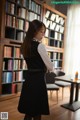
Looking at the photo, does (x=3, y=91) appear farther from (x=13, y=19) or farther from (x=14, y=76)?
(x=13, y=19)

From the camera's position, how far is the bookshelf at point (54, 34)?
5305 mm

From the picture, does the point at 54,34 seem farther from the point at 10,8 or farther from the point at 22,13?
the point at 10,8

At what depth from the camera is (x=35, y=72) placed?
6.45 ft

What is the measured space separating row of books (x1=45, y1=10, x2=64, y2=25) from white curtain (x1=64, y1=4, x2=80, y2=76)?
16.4 inches

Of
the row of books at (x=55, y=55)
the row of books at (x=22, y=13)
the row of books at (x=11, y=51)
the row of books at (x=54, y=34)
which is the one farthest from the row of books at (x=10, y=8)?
the row of books at (x=55, y=55)

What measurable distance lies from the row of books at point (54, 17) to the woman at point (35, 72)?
340cm

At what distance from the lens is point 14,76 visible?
13.8 ft

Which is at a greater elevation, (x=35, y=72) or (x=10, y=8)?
(x=10, y=8)

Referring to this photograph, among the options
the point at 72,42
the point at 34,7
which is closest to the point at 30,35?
the point at 34,7

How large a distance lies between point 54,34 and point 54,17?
0.54 m

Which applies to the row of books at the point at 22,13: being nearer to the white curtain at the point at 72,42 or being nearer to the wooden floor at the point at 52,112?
the wooden floor at the point at 52,112

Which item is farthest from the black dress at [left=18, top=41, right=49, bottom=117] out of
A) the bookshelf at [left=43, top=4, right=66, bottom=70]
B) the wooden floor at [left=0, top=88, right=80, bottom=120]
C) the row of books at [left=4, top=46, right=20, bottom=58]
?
the bookshelf at [left=43, top=4, right=66, bottom=70]

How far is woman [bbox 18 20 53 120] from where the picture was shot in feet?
6.19

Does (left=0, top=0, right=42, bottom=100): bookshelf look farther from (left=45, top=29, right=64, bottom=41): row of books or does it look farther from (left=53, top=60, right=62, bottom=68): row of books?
(left=53, top=60, right=62, bottom=68): row of books
